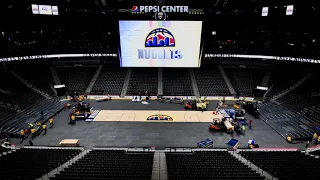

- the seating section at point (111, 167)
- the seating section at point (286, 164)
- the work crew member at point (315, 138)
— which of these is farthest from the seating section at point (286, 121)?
the seating section at point (111, 167)

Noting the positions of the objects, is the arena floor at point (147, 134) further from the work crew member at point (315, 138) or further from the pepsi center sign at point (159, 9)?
the pepsi center sign at point (159, 9)

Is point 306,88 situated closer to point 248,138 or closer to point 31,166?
point 248,138

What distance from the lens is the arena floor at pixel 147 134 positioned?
28.8 metres

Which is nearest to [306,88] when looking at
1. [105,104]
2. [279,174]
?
[279,174]

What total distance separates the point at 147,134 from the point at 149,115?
300 inches

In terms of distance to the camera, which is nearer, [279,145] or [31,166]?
[31,166]

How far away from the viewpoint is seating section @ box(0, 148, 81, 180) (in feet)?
57.3

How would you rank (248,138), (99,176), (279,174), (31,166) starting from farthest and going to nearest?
(248,138), (31,166), (279,174), (99,176)

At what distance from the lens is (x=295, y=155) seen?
22.5 metres

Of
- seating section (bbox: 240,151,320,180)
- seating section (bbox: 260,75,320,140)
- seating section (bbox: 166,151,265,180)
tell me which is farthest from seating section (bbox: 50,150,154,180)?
seating section (bbox: 260,75,320,140)

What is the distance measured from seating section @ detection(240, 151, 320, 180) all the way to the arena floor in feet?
18.5

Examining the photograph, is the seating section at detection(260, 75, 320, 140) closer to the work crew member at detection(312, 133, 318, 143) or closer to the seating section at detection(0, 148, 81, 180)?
the work crew member at detection(312, 133, 318, 143)

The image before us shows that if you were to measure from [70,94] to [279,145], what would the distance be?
4212 centimetres

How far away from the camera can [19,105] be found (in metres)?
39.0
